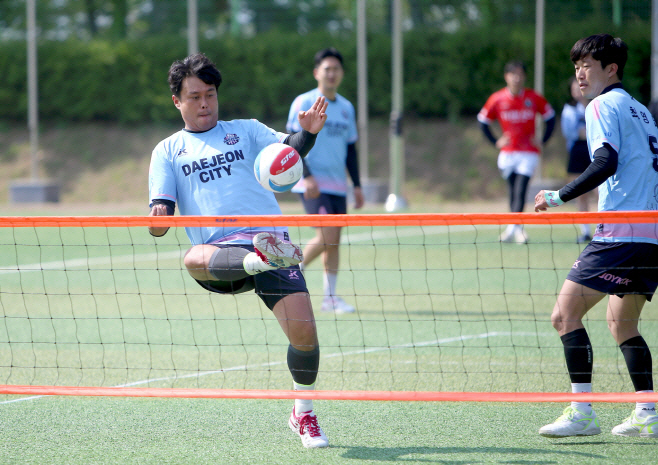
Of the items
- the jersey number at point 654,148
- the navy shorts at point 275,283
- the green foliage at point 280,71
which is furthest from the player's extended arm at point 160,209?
the green foliage at point 280,71

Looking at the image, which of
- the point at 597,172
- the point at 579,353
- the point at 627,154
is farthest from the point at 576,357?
the point at 627,154

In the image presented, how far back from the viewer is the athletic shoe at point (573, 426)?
421cm

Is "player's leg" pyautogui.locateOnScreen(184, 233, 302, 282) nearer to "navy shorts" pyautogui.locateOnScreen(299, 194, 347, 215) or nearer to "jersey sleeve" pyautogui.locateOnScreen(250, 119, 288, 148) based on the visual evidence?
"jersey sleeve" pyautogui.locateOnScreen(250, 119, 288, 148)

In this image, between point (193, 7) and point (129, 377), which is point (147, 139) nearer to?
point (193, 7)

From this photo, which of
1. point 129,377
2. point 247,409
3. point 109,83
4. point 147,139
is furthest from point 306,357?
point 109,83

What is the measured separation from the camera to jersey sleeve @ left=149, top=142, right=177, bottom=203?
430cm

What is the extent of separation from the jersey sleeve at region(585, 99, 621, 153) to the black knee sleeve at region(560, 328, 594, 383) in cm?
102

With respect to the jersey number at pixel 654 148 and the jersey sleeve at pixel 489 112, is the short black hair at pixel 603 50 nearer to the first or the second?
the jersey number at pixel 654 148

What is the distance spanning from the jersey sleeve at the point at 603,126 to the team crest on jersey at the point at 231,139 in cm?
196

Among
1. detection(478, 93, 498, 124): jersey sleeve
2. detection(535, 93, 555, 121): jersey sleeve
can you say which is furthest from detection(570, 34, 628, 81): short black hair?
detection(535, 93, 555, 121): jersey sleeve

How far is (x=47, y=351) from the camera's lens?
6621mm

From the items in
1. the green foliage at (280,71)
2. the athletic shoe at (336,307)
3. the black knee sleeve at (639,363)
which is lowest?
the black knee sleeve at (639,363)

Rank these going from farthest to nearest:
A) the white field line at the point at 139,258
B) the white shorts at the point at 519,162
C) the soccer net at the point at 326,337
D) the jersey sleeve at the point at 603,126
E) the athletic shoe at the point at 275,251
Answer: the white shorts at the point at 519,162 → the white field line at the point at 139,258 → the soccer net at the point at 326,337 → the jersey sleeve at the point at 603,126 → the athletic shoe at the point at 275,251

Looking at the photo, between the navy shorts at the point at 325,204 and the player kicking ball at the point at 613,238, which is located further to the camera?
the navy shorts at the point at 325,204
